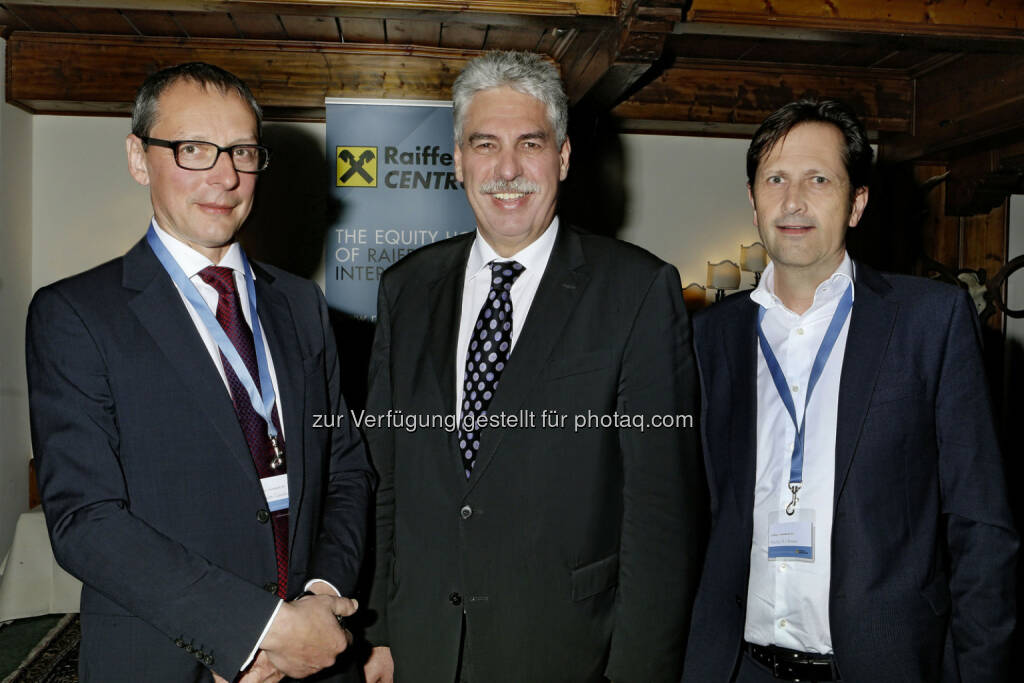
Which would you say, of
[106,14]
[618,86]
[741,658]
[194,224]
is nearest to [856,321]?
[741,658]

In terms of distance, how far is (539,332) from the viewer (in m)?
1.84

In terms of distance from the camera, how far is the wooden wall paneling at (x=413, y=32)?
4992 mm

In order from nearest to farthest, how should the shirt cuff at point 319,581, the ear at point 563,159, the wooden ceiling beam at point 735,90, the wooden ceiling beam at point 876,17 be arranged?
the shirt cuff at point 319,581 < the ear at point 563,159 < the wooden ceiling beam at point 876,17 < the wooden ceiling beam at point 735,90

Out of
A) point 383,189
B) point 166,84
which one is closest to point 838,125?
point 166,84

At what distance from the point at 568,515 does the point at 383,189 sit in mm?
3849

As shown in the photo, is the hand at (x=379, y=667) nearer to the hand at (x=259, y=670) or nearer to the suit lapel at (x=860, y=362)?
the hand at (x=259, y=670)

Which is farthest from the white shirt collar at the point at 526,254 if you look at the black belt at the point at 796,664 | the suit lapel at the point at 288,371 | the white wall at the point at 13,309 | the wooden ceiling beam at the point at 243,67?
the white wall at the point at 13,309

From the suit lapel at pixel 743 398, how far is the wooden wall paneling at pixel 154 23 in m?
4.33

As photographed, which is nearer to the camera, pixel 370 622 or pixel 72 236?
pixel 370 622

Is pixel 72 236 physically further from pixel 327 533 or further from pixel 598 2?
pixel 327 533

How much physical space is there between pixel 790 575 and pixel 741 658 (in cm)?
25

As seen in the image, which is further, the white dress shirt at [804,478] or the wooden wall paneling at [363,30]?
the wooden wall paneling at [363,30]

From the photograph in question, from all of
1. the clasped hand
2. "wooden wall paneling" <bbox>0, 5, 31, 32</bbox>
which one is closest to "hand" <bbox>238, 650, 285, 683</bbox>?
the clasped hand

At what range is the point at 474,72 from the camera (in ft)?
6.54
